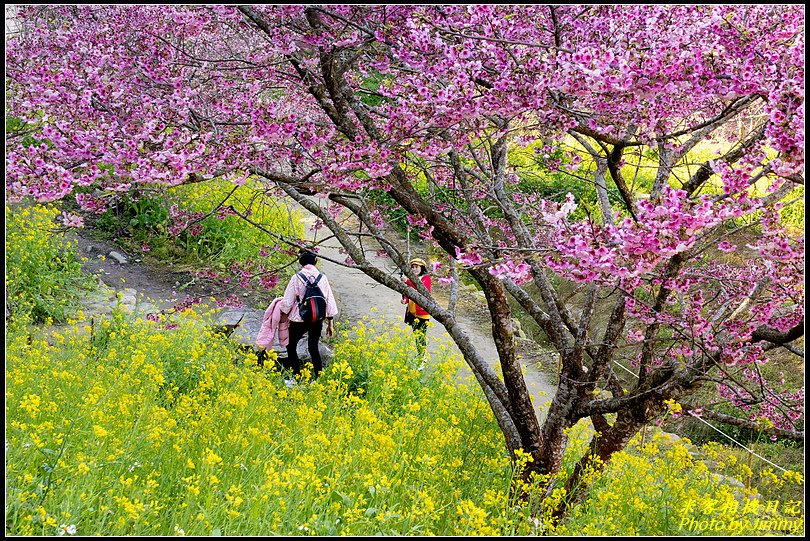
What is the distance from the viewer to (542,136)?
154 inches

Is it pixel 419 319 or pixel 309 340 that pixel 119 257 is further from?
pixel 419 319

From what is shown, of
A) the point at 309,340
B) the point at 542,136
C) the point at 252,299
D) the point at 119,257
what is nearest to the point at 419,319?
the point at 309,340

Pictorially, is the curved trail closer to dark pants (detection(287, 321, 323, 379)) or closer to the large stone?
dark pants (detection(287, 321, 323, 379))

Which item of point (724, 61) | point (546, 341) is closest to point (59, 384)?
point (724, 61)

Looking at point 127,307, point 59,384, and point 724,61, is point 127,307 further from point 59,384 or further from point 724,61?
point 724,61

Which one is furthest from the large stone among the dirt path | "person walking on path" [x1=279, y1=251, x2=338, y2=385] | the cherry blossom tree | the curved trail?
the cherry blossom tree

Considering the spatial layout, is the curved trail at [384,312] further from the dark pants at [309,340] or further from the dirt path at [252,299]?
the dark pants at [309,340]

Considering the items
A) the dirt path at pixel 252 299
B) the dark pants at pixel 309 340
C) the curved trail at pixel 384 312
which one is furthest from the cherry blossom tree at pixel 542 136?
Answer: the curved trail at pixel 384 312

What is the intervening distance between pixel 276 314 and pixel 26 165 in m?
3.89

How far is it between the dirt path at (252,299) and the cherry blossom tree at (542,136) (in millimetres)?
3497

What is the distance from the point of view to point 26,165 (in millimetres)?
3191

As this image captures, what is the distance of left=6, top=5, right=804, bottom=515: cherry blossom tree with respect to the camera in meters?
2.51

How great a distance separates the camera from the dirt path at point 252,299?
7977mm

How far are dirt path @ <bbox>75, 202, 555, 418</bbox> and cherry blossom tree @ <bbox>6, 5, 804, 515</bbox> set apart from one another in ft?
11.5
